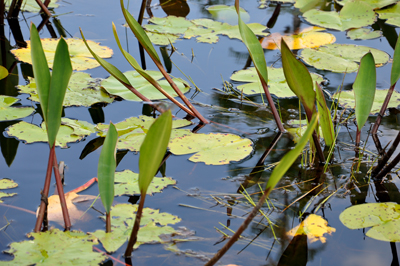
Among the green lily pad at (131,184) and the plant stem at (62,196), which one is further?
the green lily pad at (131,184)

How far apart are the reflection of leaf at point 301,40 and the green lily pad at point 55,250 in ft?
6.21

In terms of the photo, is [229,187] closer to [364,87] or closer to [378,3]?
[364,87]

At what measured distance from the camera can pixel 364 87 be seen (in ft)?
4.39

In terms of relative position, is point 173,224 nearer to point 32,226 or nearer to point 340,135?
point 32,226

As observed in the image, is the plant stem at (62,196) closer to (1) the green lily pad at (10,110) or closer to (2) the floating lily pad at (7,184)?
(2) the floating lily pad at (7,184)

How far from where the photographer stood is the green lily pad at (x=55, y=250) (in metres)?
0.89

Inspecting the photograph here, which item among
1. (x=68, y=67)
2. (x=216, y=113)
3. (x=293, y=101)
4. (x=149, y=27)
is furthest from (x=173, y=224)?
(x=149, y=27)

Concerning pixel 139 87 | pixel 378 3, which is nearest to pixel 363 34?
pixel 378 3

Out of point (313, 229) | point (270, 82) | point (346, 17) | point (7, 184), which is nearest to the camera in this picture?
point (313, 229)

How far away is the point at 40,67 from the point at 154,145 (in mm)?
381

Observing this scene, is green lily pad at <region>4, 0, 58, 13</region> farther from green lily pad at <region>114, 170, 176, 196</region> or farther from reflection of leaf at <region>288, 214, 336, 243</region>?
reflection of leaf at <region>288, 214, 336, 243</region>

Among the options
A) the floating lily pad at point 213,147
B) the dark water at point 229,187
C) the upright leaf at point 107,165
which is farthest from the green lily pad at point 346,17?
the upright leaf at point 107,165

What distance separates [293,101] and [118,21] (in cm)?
158

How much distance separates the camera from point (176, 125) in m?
1.66
